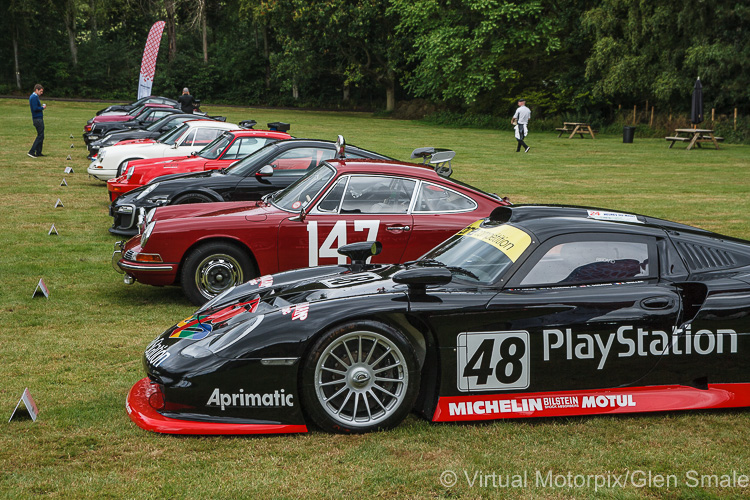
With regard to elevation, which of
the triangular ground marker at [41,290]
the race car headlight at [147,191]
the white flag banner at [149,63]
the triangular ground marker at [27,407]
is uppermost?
the white flag banner at [149,63]

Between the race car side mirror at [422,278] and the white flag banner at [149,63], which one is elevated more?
the white flag banner at [149,63]

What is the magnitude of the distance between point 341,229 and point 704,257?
3685 mm

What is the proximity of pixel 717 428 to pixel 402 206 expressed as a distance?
4.00 meters

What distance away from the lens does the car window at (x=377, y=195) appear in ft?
26.2

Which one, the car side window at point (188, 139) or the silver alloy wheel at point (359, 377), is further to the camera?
the car side window at point (188, 139)

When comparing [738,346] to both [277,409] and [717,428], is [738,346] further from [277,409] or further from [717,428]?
[277,409]

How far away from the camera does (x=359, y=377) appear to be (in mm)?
4590

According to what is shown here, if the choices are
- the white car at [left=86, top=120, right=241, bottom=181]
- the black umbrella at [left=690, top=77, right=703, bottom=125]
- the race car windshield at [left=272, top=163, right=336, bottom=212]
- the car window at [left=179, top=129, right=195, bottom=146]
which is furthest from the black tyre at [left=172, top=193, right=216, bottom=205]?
the black umbrella at [left=690, top=77, right=703, bottom=125]

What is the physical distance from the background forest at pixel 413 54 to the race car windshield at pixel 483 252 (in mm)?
32475

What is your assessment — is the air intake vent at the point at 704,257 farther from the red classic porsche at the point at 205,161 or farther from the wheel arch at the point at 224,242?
the red classic porsche at the point at 205,161

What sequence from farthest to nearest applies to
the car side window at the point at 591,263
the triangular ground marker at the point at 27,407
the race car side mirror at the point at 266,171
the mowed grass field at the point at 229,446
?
Answer: the race car side mirror at the point at 266,171 < the car side window at the point at 591,263 < the triangular ground marker at the point at 27,407 < the mowed grass field at the point at 229,446

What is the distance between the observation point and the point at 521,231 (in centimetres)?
520

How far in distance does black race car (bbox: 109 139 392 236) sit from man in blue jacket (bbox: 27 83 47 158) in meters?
12.9

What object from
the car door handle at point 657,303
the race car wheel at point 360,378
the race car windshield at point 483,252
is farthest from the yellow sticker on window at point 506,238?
the race car wheel at point 360,378
